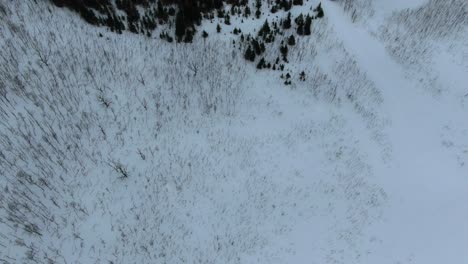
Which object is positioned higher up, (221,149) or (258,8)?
(258,8)

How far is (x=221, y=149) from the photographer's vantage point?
6551mm

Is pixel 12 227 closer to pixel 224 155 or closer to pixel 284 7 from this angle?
pixel 224 155

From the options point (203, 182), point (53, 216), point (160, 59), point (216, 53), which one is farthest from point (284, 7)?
point (53, 216)

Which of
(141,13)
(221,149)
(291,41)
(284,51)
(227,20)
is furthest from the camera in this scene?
(227,20)

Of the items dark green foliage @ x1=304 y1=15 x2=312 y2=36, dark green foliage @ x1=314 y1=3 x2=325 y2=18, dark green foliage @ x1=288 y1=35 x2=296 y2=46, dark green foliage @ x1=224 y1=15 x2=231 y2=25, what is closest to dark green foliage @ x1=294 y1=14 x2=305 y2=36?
dark green foliage @ x1=304 y1=15 x2=312 y2=36

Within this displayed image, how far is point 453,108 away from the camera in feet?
27.0

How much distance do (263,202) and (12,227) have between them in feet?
15.0

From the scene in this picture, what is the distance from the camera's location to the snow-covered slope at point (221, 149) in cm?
529

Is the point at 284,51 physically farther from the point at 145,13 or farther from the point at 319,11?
the point at 145,13

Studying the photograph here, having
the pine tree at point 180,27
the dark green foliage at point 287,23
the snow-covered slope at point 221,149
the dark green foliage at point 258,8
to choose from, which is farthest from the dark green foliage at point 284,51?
the pine tree at point 180,27

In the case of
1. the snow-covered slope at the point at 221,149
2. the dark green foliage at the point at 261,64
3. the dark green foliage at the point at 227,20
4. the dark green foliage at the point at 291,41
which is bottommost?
the snow-covered slope at the point at 221,149

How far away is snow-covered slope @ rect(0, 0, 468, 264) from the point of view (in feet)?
17.4

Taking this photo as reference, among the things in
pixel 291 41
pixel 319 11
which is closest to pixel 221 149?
pixel 291 41

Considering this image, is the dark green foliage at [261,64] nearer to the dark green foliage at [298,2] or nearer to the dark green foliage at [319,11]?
the dark green foliage at [319,11]
